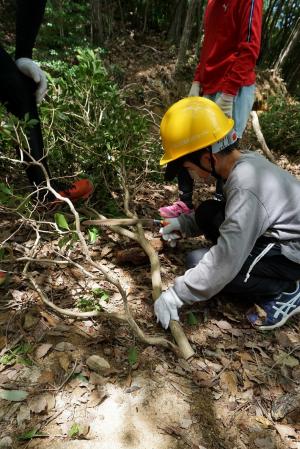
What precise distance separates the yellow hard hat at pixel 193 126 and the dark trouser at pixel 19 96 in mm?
1100

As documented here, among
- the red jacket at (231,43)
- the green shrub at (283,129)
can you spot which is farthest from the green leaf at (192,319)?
the green shrub at (283,129)

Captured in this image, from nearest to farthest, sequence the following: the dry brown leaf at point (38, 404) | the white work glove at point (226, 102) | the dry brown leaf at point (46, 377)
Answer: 1. the dry brown leaf at point (38, 404)
2. the dry brown leaf at point (46, 377)
3. the white work glove at point (226, 102)

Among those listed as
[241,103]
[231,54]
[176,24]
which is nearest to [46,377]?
[241,103]

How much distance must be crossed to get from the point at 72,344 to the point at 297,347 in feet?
4.62

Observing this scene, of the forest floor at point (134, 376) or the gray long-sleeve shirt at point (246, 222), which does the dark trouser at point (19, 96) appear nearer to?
the forest floor at point (134, 376)

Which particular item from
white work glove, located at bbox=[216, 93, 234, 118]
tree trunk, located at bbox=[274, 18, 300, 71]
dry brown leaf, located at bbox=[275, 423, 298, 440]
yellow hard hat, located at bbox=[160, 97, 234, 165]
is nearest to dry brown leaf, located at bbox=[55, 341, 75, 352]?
dry brown leaf, located at bbox=[275, 423, 298, 440]

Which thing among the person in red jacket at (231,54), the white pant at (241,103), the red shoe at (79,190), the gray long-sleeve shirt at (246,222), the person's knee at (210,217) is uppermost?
the person in red jacket at (231,54)

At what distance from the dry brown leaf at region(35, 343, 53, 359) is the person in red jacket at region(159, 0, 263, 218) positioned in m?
1.83

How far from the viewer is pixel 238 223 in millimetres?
1938

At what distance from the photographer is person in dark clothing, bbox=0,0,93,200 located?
248cm

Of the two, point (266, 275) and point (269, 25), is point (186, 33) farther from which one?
point (266, 275)

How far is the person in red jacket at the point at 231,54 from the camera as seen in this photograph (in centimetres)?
259

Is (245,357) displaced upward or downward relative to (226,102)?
downward

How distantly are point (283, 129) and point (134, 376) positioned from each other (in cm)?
483
